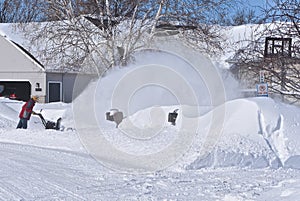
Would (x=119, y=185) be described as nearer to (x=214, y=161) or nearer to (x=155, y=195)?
(x=155, y=195)

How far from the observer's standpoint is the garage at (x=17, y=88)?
34000 mm

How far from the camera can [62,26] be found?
24.9m

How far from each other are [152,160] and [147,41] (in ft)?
48.5

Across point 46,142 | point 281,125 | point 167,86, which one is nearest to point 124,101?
point 167,86

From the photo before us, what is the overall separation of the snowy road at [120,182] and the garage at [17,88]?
2388 centimetres

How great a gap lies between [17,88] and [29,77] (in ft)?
6.32

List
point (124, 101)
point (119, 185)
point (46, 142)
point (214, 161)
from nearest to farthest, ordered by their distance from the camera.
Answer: point (119, 185) < point (214, 161) < point (46, 142) < point (124, 101)

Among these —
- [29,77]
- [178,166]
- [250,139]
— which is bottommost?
[178,166]

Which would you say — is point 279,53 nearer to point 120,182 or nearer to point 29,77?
point 120,182

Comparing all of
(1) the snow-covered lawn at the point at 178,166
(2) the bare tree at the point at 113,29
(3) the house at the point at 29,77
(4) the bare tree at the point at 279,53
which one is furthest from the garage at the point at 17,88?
(4) the bare tree at the point at 279,53

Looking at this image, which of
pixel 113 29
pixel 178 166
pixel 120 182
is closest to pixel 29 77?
pixel 113 29

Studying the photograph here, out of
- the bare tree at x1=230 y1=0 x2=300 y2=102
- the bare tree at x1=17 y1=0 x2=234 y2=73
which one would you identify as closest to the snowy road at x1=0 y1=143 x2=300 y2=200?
the bare tree at x1=230 y1=0 x2=300 y2=102

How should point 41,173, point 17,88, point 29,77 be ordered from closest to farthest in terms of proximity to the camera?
point 41,173 → point 29,77 → point 17,88

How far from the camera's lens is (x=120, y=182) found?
334 inches
